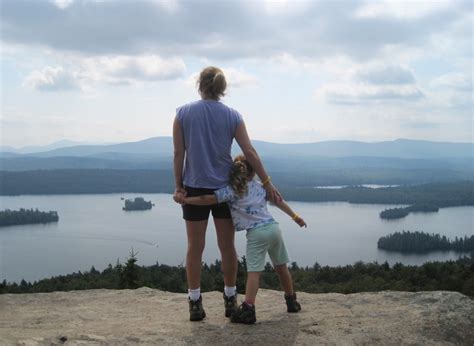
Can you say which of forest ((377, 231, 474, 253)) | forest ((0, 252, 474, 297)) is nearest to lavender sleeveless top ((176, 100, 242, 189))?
forest ((0, 252, 474, 297))

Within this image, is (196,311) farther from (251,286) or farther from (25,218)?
(25,218)

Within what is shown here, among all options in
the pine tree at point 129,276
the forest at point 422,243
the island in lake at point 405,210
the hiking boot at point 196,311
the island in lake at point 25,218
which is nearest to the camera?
the hiking boot at point 196,311

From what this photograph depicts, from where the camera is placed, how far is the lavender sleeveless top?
290cm

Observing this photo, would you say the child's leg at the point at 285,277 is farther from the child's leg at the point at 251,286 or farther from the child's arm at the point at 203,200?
the child's arm at the point at 203,200

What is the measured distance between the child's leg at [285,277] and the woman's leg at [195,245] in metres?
0.53

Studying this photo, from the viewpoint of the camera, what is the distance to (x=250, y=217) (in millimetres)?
3000

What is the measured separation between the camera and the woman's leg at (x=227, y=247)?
122 inches

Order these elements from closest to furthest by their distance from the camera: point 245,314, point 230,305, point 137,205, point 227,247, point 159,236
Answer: point 245,314, point 227,247, point 230,305, point 159,236, point 137,205

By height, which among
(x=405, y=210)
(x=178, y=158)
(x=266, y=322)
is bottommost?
(x=405, y=210)

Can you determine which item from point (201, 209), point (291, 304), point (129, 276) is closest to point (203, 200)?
point (201, 209)

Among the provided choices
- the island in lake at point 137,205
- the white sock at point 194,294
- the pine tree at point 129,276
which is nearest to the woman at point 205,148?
the white sock at point 194,294

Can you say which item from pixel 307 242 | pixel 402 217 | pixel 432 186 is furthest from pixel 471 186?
pixel 307 242

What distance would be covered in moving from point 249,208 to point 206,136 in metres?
0.52

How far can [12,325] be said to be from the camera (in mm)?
3420
